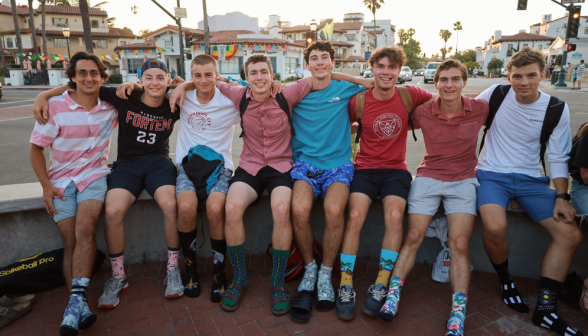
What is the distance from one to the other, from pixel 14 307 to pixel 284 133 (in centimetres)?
252

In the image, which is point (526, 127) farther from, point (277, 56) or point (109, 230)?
point (277, 56)

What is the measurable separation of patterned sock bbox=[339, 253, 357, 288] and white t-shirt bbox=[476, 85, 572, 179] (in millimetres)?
1462

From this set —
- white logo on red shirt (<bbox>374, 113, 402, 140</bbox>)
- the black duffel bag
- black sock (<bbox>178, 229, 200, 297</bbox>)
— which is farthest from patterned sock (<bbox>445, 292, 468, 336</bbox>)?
the black duffel bag

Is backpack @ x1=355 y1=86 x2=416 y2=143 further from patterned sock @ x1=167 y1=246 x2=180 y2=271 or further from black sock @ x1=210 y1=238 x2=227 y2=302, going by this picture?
patterned sock @ x1=167 y1=246 x2=180 y2=271

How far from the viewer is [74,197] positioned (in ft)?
10.1

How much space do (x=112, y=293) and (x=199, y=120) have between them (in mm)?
1669

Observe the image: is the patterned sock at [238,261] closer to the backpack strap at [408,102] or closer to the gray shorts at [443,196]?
the gray shorts at [443,196]

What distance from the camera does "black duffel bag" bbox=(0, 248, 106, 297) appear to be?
9.69 ft

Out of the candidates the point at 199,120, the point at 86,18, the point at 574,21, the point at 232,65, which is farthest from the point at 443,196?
the point at 232,65

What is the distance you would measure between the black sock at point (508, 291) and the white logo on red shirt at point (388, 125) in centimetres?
138

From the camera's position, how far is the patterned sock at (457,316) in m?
2.53

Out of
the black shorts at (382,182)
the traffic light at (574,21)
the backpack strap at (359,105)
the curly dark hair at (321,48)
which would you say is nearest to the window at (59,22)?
the traffic light at (574,21)

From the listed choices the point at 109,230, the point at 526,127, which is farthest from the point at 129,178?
the point at 526,127

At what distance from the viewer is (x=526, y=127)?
10.4 ft
